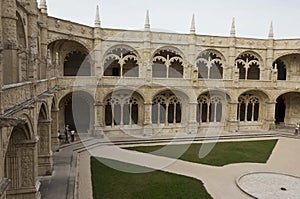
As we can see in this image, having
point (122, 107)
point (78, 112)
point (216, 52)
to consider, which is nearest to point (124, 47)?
point (122, 107)

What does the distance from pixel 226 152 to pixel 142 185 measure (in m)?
9.12

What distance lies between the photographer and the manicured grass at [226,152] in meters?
18.9

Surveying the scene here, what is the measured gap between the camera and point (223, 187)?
46.8 ft

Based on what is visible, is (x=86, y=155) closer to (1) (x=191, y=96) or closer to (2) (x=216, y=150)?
(2) (x=216, y=150)

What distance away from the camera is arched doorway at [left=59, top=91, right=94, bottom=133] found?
24.4 meters

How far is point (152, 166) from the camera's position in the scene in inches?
679

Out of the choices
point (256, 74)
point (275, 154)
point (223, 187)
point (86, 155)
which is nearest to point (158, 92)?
point (86, 155)

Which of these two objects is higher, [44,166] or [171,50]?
[171,50]

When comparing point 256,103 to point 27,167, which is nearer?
point 27,167

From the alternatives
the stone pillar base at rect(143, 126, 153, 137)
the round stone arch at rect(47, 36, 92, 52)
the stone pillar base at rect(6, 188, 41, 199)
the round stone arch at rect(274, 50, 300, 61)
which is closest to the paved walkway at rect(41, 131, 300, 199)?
the stone pillar base at rect(6, 188, 41, 199)

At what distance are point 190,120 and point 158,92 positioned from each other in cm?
425

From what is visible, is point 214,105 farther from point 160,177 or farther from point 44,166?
point 44,166

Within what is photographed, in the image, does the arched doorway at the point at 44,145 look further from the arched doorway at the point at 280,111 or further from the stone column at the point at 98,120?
the arched doorway at the point at 280,111

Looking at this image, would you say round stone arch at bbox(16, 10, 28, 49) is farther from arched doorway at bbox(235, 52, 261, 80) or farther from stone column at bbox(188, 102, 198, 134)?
arched doorway at bbox(235, 52, 261, 80)
